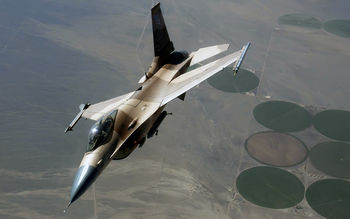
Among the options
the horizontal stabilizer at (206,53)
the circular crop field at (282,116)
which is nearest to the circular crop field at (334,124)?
the circular crop field at (282,116)

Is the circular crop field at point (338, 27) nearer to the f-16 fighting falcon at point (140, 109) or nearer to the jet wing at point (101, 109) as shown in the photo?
the f-16 fighting falcon at point (140, 109)

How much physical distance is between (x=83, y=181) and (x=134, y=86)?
68.0 feet

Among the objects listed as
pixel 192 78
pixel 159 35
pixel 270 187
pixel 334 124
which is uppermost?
pixel 159 35

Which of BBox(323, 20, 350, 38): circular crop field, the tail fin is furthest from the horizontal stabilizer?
BBox(323, 20, 350, 38): circular crop field

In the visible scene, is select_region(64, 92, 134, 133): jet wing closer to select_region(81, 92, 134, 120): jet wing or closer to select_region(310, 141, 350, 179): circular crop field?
select_region(81, 92, 134, 120): jet wing

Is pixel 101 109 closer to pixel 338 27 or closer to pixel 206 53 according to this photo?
pixel 206 53

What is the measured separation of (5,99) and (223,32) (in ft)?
89.4

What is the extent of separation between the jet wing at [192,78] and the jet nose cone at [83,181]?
25.1ft

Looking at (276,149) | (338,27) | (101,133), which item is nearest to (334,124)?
(276,149)

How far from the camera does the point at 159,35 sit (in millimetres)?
37906

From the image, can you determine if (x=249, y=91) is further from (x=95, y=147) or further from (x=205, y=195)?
(x=95, y=147)

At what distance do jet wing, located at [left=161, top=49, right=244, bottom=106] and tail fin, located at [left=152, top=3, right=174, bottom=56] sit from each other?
459cm

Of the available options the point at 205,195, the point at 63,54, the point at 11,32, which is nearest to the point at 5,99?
the point at 63,54

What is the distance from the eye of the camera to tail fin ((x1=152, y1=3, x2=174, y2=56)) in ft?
123
